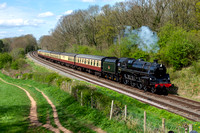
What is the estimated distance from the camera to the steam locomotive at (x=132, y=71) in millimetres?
20406

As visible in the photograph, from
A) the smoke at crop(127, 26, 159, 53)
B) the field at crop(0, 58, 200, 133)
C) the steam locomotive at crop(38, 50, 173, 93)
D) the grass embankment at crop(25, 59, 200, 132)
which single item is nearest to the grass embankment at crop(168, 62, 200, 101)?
the steam locomotive at crop(38, 50, 173, 93)

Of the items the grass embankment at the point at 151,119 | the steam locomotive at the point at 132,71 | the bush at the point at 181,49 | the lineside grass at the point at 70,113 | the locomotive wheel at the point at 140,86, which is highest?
the bush at the point at 181,49

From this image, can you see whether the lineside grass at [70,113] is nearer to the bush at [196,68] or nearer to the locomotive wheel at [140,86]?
the locomotive wheel at [140,86]

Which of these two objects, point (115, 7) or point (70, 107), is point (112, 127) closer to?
point (70, 107)

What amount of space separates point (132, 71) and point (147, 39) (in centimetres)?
1074

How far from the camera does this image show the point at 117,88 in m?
24.1

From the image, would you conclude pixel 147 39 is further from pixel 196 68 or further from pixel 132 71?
pixel 196 68

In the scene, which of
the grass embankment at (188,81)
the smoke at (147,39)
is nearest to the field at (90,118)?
the grass embankment at (188,81)

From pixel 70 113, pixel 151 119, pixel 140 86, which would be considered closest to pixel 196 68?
pixel 140 86

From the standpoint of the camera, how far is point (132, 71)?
931 inches

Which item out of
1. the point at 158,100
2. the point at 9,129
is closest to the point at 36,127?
the point at 9,129

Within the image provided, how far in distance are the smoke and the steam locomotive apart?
6.48 meters

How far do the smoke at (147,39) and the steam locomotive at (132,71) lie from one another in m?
6.48

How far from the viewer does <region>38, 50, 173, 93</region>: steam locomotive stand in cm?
2041
